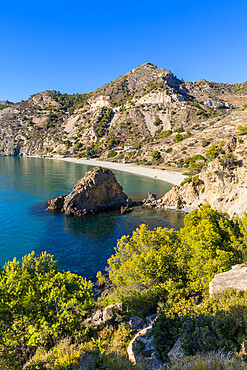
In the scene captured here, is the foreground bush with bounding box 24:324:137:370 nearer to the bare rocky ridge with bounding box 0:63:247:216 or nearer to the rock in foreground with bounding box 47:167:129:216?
the rock in foreground with bounding box 47:167:129:216

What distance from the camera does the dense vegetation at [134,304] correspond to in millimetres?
8492

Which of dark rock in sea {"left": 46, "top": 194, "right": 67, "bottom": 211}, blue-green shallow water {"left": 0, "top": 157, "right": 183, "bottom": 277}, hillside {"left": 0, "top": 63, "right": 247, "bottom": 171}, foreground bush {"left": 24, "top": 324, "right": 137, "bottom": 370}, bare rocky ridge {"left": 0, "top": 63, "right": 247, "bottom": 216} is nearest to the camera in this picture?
foreground bush {"left": 24, "top": 324, "right": 137, "bottom": 370}

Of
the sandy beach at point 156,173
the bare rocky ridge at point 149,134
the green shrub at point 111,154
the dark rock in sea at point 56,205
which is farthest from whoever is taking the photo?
the green shrub at point 111,154

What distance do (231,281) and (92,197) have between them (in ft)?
129

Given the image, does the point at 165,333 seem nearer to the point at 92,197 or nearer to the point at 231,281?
the point at 231,281

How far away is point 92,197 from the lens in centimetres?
4828

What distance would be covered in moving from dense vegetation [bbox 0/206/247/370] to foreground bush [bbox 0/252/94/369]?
0.15 ft

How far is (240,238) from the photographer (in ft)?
54.7

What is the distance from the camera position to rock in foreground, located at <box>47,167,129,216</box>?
4616 cm

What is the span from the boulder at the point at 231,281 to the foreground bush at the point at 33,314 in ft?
22.2

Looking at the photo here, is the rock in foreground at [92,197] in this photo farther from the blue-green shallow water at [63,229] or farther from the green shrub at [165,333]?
the green shrub at [165,333]

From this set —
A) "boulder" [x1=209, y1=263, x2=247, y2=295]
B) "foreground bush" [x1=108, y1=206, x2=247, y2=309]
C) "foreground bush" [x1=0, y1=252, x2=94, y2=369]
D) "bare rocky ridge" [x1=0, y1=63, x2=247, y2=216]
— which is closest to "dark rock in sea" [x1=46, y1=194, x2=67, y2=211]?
"bare rocky ridge" [x1=0, y1=63, x2=247, y2=216]

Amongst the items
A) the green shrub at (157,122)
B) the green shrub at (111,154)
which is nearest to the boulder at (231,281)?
the green shrub at (111,154)

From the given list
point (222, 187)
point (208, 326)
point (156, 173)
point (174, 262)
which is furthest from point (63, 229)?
point (156, 173)
